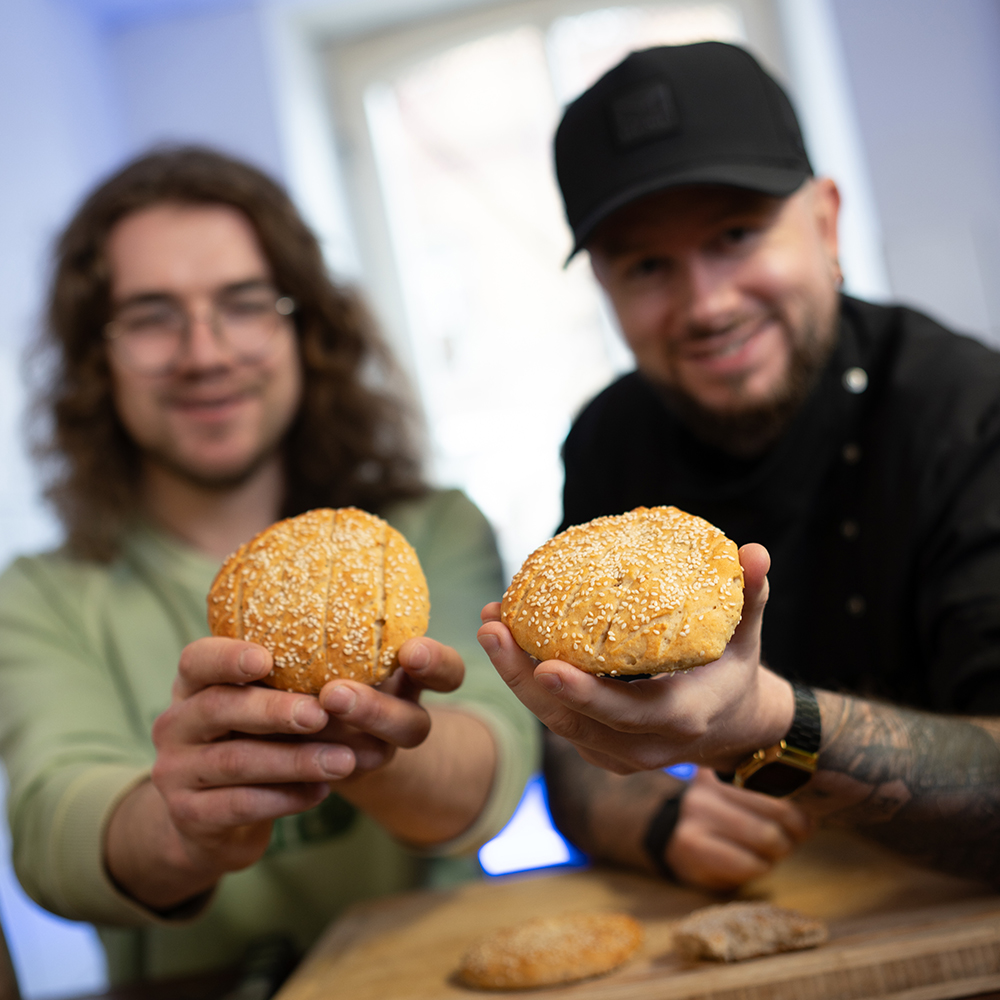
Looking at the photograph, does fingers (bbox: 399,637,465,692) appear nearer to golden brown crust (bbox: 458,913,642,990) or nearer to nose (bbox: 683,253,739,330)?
golden brown crust (bbox: 458,913,642,990)

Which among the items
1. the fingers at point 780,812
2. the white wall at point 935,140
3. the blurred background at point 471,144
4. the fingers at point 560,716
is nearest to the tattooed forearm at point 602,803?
the fingers at point 780,812

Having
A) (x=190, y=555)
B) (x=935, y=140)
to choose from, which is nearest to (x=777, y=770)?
(x=190, y=555)

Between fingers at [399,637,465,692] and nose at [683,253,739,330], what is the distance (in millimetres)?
732

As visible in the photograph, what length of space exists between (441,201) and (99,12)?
1.65 metres

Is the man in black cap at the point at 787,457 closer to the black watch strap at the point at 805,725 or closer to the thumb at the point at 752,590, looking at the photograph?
the black watch strap at the point at 805,725

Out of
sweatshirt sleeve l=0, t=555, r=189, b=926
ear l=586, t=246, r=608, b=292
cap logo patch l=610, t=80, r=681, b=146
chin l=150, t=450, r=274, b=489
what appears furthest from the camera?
chin l=150, t=450, r=274, b=489

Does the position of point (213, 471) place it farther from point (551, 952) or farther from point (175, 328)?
point (551, 952)

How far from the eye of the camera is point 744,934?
39.9 inches

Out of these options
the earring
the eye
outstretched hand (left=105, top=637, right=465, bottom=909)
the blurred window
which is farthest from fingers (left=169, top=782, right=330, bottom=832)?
the blurred window

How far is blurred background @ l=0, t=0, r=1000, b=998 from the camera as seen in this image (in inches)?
137

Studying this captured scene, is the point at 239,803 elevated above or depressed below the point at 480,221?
below

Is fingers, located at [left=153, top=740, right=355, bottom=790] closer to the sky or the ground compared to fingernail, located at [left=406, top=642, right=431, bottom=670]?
closer to the ground

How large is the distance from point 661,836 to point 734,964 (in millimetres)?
335

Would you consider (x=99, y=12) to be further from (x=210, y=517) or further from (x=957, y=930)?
(x=957, y=930)
